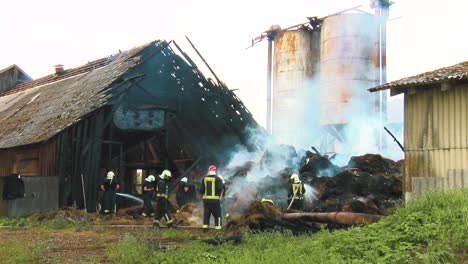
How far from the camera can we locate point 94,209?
1978 centimetres

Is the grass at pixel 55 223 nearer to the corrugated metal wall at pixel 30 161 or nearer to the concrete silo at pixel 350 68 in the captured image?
the corrugated metal wall at pixel 30 161

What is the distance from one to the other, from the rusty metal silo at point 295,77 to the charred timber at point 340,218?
20.4 metres

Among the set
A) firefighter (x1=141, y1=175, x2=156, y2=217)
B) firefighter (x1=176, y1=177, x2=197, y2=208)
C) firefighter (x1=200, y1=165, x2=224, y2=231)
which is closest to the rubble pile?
firefighter (x1=176, y1=177, x2=197, y2=208)

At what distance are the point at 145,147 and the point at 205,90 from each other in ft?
12.1

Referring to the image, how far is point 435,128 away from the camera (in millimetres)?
12648

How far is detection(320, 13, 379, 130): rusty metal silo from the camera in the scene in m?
29.0

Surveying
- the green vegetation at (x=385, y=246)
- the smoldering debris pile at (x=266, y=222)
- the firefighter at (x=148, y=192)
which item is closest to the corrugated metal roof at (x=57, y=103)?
the firefighter at (x=148, y=192)

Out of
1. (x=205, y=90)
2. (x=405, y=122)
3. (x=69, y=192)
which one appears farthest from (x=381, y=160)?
(x=69, y=192)

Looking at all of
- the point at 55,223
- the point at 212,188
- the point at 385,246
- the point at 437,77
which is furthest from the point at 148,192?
the point at 385,246

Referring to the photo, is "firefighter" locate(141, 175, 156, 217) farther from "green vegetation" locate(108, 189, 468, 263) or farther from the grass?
"green vegetation" locate(108, 189, 468, 263)

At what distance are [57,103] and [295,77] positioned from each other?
49.8 feet

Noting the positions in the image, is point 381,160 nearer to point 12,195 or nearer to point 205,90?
point 205,90

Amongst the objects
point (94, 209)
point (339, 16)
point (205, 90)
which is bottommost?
point (94, 209)

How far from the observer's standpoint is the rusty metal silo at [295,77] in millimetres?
32812
